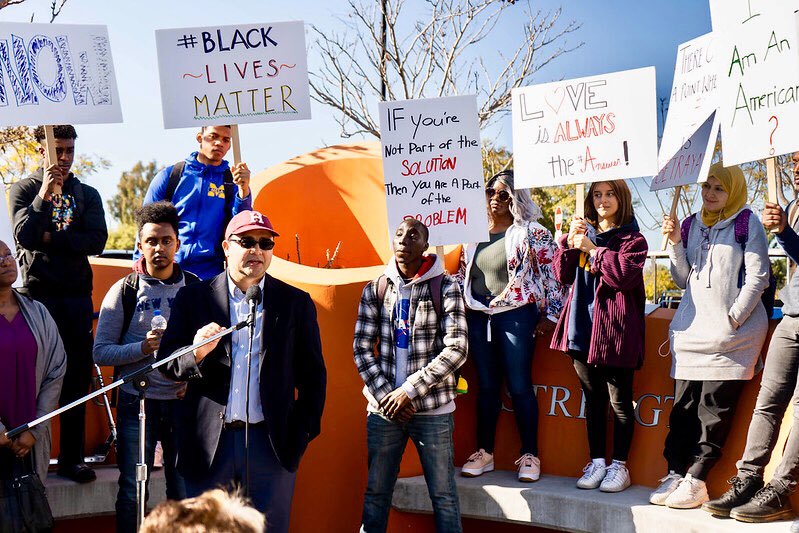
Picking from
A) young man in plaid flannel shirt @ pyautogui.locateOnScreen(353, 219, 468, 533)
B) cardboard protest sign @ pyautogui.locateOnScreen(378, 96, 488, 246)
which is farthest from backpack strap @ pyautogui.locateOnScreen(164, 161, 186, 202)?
young man in plaid flannel shirt @ pyautogui.locateOnScreen(353, 219, 468, 533)

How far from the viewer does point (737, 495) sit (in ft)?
16.8

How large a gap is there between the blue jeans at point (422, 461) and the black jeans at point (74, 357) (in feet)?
5.95

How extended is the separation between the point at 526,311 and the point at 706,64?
175 centimetres

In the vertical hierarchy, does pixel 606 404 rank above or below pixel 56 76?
below

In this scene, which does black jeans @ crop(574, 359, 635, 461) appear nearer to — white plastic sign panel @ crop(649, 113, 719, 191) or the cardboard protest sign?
white plastic sign panel @ crop(649, 113, 719, 191)

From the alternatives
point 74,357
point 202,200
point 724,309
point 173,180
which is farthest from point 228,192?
point 724,309

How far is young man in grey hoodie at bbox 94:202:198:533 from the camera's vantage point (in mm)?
5250

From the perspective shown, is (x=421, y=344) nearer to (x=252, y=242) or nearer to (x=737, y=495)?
(x=252, y=242)

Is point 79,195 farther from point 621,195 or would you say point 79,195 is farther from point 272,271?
point 621,195

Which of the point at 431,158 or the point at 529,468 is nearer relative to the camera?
the point at 529,468

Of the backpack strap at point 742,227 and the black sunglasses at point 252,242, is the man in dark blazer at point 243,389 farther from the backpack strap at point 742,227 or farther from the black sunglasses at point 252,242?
the backpack strap at point 742,227

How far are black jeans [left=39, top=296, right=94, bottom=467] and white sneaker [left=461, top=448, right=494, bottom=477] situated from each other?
2355 mm

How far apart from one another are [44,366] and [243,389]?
4.84ft

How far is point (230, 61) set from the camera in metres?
6.07
